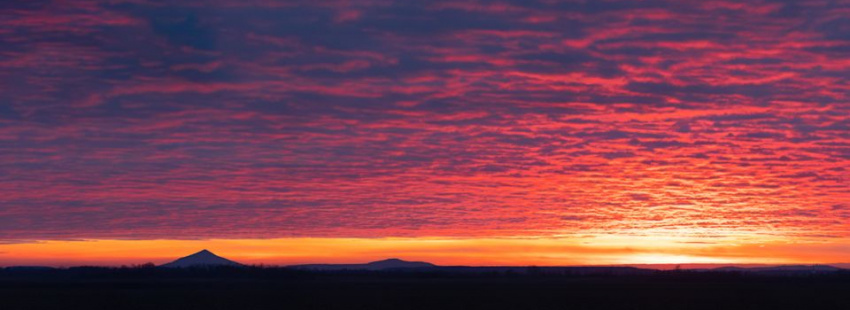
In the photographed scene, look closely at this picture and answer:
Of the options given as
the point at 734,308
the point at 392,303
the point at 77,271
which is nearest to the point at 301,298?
the point at 392,303

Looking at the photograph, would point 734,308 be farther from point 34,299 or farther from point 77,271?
point 77,271

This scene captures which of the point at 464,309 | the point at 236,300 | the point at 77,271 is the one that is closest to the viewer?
the point at 464,309

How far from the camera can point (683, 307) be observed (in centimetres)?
4747

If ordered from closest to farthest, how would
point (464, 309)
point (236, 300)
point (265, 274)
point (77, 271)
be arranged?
point (464, 309) → point (236, 300) → point (265, 274) → point (77, 271)

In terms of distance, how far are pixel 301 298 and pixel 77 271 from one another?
98997 millimetres

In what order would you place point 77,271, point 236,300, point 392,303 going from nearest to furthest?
point 392,303
point 236,300
point 77,271

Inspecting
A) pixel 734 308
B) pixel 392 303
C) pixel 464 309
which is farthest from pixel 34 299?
pixel 734 308

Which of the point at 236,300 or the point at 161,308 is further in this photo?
the point at 236,300

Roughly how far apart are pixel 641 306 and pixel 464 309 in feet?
29.0

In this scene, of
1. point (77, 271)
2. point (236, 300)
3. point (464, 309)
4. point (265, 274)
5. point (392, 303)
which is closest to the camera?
point (464, 309)

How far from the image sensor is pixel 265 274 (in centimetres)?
13200

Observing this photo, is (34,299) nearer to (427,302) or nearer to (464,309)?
(427,302)

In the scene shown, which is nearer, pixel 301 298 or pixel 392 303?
→ pixel 392 303

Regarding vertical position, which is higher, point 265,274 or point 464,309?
point 265,274
